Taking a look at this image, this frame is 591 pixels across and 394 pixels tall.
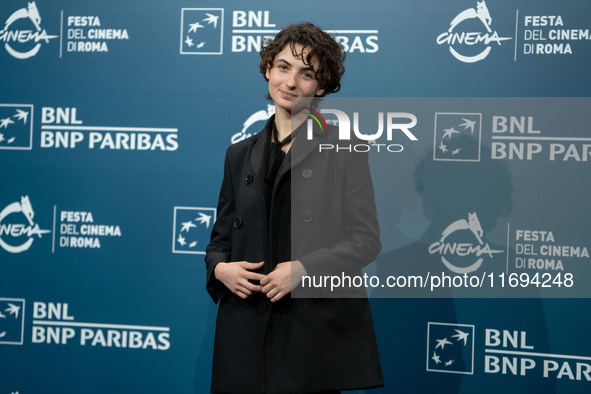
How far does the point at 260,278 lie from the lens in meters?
1.76

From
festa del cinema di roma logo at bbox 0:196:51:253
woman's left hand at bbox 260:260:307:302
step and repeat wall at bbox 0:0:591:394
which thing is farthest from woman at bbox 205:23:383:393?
festa del cinema di roma logo at bbox 0:196:51:253

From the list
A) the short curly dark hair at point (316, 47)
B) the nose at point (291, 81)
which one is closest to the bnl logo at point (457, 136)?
the short curly dark hair at point (316, 47)

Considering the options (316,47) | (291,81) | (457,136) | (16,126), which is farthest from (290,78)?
(16,126)

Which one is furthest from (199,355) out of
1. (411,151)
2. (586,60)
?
(586,60)

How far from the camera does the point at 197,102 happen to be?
2.86m

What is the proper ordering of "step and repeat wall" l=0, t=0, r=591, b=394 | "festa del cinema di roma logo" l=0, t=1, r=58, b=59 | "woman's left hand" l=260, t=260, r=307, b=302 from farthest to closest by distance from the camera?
1. "festa del cinema di roma logo" l=0, t=1, r=58, b=59
2. "step and repeat wall" l=0, t=0, r=591, b=394
3. "woman's left hand" l=260, t=260, r=307, b=302

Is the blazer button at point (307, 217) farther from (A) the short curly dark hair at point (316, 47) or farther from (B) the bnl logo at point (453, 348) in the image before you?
(B) the bnl logo at point (453, 348)

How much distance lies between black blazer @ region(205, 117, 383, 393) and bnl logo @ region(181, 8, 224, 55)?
116 cm

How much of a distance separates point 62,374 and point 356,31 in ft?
7.07

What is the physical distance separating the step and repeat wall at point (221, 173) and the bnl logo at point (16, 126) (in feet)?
0.04

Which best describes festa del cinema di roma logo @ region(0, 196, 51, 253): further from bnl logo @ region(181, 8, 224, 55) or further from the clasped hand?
the clasped hand

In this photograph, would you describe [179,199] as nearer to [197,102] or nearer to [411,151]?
[197,102]

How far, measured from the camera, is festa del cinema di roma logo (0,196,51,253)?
3020 mm

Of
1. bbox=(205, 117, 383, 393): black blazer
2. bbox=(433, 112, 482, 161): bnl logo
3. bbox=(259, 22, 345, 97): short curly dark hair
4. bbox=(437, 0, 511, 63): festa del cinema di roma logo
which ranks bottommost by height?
bbox=(205, 117, 383, 393): black blazer
